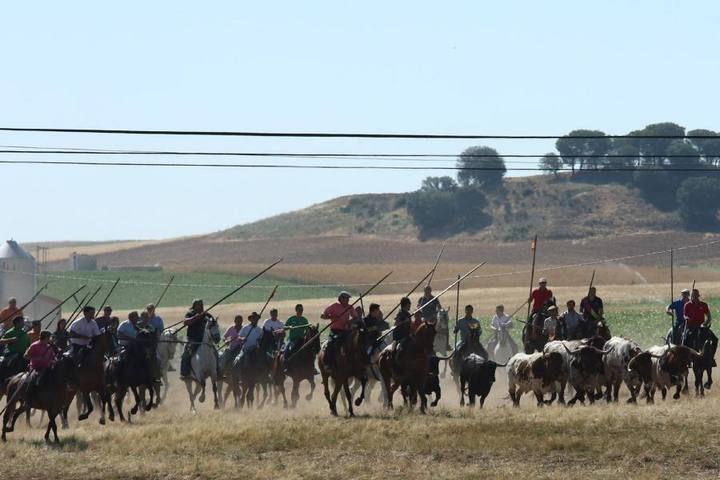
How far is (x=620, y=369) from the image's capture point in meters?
33.1

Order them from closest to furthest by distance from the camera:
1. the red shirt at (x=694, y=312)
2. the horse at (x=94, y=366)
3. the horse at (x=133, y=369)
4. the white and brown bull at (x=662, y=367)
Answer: the horse at (x=94, y=366) < the white and brown bull at (x=662, y=367) < the horse at (x=133, y=369) < the red shirt at (x=694, y=312)

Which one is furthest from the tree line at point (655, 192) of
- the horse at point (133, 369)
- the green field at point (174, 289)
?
the horse at point (133, 369)

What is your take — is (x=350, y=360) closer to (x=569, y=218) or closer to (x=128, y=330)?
(x=128, y=330)

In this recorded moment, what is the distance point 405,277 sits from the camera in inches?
4412

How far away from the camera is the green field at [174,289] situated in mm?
102750

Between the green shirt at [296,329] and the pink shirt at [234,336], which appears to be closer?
the green shirt at [296,329]

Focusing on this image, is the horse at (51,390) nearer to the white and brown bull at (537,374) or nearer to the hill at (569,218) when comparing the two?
the white and brown bull at (537,374)

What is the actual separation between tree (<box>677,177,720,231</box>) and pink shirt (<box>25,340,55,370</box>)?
14764 centimetres

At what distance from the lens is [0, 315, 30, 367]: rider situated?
33.1m

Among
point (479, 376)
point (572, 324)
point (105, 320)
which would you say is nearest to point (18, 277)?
point (105, 320)

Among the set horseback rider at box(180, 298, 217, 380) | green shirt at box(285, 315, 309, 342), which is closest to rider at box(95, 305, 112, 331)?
horseback rider at box(180, 298, 217, 380)

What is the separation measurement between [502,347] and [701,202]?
136322 mm

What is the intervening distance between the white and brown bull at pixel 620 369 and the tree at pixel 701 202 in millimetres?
141158

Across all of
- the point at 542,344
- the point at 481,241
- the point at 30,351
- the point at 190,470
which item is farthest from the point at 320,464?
the point at 481,241
